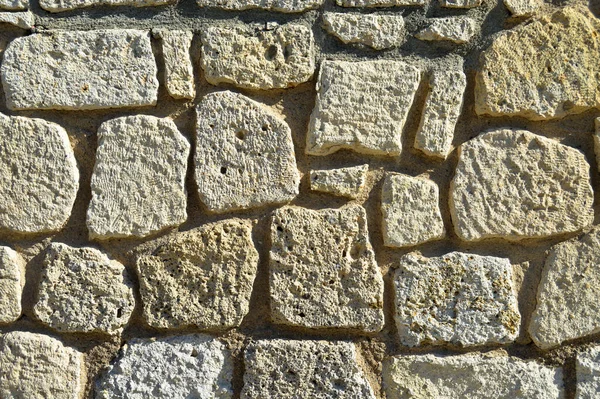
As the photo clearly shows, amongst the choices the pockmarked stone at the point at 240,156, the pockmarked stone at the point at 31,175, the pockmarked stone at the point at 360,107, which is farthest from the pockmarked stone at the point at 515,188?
the pockmarked stone at the point at 31,175

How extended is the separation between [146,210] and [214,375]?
44 cm

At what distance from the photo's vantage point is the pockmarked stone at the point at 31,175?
5.49 feet

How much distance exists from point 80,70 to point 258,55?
1.42 ft

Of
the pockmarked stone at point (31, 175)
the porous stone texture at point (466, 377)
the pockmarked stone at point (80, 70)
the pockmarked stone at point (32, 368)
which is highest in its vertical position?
the pockmarked stone at point (80, 70)

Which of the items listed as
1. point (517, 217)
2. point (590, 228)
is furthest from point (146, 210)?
point (590, 228)

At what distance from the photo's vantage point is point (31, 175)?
168 centimetres

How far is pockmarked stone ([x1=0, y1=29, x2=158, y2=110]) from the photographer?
168cm

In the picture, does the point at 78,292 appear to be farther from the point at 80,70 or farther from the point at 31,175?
the point at 80,70

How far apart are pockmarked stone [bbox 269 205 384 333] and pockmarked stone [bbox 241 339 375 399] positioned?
7cm

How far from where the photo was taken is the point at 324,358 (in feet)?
5.63

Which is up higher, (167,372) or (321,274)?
(321,274)

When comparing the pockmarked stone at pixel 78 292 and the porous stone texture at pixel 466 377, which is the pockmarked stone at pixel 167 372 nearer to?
the pockmarked stone at pixel 78 292

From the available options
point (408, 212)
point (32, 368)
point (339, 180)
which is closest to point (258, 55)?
point (339, 180)

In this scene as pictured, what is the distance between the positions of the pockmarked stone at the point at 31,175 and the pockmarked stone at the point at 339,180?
60cm
